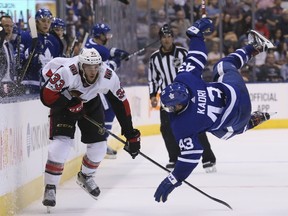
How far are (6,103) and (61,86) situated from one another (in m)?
0.39

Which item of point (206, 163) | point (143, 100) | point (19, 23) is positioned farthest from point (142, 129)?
point (19, 23)

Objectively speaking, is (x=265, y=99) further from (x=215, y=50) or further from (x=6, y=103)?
(x=6, y=103)

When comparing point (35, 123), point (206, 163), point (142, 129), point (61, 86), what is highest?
point (61, 86)

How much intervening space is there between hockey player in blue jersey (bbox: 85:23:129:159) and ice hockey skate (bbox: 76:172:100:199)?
8.25 feet

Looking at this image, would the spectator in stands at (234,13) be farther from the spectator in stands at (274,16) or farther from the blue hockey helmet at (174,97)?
the blue hockey helmet at (174,97)

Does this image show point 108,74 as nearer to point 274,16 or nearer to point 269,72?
point 269,72

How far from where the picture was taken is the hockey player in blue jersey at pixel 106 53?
9.05m

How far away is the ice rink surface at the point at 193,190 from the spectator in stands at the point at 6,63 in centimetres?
86

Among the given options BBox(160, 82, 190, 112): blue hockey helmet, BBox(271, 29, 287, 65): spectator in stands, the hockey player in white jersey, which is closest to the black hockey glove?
the hockey player in white jersey

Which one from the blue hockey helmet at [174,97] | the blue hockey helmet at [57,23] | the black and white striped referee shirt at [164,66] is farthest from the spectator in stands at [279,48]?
the blue hockey helmet at [174,97]

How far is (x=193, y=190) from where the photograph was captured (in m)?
7.22

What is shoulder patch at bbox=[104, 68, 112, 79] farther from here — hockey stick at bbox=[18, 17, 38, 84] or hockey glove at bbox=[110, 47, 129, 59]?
hockey glove at bbox=[110, 47, 129, 59]

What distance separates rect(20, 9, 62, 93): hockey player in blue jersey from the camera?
7294 mm

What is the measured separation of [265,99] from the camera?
543 inches
